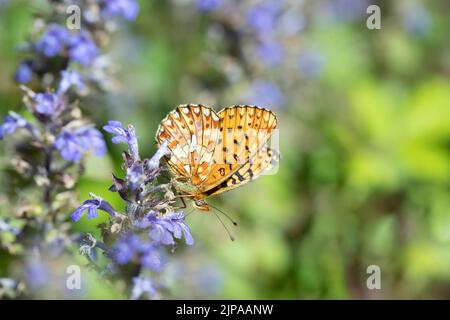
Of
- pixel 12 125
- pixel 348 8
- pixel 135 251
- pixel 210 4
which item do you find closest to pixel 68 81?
pixel 12 125

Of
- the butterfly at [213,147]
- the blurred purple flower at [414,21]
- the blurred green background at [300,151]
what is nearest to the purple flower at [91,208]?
the butterfly at [213,147]

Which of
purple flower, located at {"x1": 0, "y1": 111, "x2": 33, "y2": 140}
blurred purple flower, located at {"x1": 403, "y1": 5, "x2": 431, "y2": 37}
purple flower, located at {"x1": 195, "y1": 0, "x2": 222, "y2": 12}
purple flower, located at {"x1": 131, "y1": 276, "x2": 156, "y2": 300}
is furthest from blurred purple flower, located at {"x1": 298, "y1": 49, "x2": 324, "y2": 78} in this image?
purple flower, located at {"x1": 131, "y1": 276, "x2": 156, "y2": 300}

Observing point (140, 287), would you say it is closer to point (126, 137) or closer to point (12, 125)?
point (126, 137)

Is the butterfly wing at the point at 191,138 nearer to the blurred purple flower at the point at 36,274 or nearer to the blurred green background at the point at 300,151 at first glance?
the blurred purple flower at the point at 36,274

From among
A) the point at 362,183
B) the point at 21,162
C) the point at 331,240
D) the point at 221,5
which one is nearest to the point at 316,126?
the point at 362,183

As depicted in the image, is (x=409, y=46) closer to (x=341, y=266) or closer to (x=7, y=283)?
(x=341, y=266)

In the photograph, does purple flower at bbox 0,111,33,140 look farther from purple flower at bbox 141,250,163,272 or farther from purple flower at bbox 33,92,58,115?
purple flower at bbox 141,250,163,272
